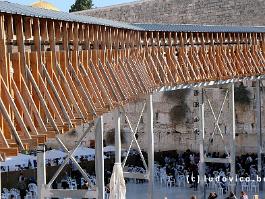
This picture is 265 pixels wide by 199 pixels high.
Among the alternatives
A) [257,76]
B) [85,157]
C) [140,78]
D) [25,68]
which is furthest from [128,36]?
[85,157]

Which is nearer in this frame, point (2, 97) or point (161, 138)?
point (2, 97)

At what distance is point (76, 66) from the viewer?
8.67 m

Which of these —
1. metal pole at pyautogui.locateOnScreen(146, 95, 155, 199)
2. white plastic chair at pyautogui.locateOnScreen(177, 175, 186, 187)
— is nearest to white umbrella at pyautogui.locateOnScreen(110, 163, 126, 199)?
metal pole at pyautogui.locateOnScreen(146, 95, 155, 199)

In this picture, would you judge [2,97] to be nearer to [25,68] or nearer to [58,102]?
[25,68]

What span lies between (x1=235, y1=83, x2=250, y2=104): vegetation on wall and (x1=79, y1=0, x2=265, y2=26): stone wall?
14.7 ft

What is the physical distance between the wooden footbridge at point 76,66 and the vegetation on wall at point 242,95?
977 centimetres

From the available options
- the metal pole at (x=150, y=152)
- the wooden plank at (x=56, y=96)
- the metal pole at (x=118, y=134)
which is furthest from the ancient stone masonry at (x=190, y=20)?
the wooden plank at (x=56, y=96)

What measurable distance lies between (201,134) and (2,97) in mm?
11502

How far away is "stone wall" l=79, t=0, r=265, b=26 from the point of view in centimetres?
2966

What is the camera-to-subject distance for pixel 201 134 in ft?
57.4

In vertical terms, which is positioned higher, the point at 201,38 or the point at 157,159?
the point at 201,38

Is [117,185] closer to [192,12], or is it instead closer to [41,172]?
[41,172]

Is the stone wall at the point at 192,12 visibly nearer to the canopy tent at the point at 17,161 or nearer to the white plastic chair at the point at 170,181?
the white plastic chair at the point at 170,181

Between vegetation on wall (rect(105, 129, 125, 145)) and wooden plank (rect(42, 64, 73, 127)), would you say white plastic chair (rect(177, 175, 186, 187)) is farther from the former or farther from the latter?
wooden plank (rect(42, 64, 73, 127))
